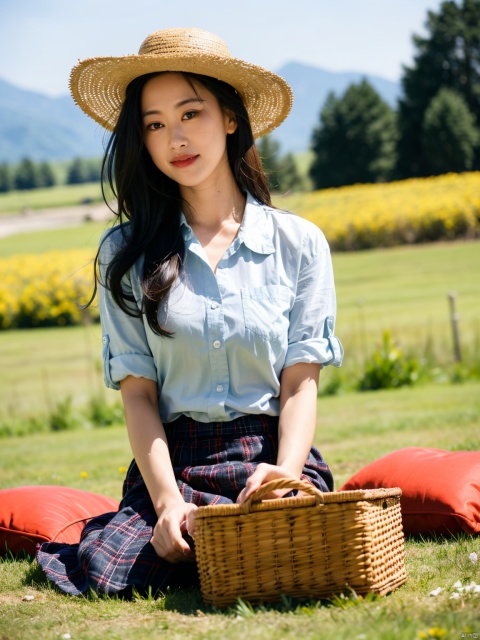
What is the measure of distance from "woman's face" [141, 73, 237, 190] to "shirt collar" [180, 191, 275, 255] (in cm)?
18

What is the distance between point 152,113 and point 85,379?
9.45 metres

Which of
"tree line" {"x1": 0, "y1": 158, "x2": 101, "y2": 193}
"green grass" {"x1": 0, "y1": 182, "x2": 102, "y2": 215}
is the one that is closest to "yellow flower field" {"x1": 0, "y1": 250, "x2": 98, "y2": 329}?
"green grass" {"x1": 0, "y1": 182, "x2": 102, "y2": 215}

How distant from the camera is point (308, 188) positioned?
6028 cm

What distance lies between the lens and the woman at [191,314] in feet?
10.7

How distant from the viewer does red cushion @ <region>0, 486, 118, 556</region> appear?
389 centimetres

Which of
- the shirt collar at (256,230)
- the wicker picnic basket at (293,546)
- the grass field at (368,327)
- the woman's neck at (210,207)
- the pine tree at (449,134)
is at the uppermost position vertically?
the pine tree at (449,134)

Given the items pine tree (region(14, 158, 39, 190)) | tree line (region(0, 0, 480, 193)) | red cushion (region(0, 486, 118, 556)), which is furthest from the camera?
pine tree (region(14, 158, 39, 190))

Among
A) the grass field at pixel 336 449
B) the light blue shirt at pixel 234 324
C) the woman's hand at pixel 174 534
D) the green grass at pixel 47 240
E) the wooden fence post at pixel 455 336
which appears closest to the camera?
the grass field at pixel 336 449

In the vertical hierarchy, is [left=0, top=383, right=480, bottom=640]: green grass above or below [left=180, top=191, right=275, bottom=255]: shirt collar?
below

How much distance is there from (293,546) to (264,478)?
22 cm

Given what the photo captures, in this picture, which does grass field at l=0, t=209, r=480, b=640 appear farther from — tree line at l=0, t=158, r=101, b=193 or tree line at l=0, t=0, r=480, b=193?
tree line at l=0, t=158, r=101, b=193

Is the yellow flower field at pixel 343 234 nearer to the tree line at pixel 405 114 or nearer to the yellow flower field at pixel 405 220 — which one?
the yellow flower field at pixel 405 220

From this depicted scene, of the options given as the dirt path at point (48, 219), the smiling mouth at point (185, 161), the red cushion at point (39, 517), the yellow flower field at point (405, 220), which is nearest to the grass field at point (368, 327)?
the yellow flower field at point (405, 220)

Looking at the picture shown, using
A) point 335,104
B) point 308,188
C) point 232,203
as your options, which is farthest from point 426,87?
point 232,203
